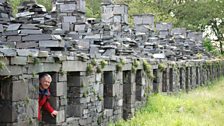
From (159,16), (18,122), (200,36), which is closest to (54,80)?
(18,122)

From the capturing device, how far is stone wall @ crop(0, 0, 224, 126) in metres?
8.94

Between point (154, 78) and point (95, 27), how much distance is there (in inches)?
179

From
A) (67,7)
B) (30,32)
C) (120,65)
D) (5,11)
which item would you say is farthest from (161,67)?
(30,32)

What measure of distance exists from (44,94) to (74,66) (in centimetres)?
137

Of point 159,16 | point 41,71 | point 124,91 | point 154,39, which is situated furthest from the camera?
point 159,16

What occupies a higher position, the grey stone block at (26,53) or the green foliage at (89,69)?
the grey stone block at (26,53)

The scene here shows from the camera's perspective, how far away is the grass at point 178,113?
47.5ft

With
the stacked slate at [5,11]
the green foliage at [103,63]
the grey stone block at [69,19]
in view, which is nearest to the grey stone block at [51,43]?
the green foliage at [103,63]

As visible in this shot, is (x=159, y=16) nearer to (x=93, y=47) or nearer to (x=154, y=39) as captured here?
(x=154, y=39)

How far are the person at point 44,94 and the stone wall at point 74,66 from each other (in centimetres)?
16

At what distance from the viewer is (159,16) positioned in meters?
47.5

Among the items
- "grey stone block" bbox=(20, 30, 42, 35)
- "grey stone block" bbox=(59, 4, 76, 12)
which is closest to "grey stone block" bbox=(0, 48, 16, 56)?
"grey stone block" bbox=(20, 30, 42, 35)

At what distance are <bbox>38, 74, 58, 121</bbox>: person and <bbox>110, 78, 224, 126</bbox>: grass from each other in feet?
12.9

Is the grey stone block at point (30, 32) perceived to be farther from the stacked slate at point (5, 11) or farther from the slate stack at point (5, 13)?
the stacked slate at point (5, 11)
